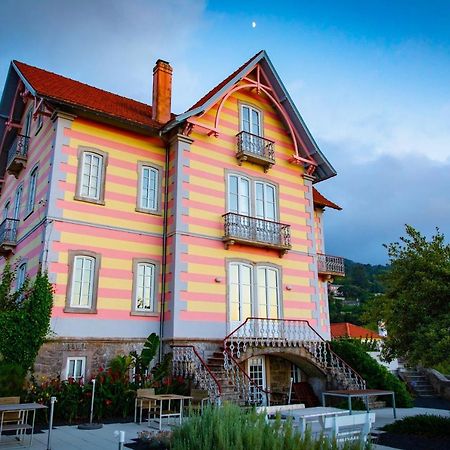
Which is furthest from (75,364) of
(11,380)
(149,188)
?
(149,188)

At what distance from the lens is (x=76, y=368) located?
43.7 ft

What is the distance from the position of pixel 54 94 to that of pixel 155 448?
11.2 metres

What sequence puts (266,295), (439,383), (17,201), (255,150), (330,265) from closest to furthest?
(266,295)
(255,150)
(17,201)
(439,383)
(330,265)

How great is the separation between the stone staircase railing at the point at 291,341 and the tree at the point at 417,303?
16.1 ft

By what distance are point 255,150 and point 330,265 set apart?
7882mm

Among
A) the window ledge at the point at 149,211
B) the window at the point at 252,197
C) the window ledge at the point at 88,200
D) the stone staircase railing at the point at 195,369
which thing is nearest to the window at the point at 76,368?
the stone staircase railing at the point at 195,369

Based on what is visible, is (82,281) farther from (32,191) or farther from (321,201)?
(321,201)

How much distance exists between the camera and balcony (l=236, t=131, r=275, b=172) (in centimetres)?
1773

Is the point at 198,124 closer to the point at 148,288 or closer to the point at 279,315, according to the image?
the point at 148,288

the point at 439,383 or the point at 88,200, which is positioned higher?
the point at 88,200

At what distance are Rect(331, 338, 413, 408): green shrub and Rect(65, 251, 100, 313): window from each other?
9.35 meters

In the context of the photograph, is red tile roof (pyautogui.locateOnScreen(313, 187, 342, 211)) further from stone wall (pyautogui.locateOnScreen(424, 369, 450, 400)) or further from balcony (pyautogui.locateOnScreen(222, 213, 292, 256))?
stone wall (pyautogui.locateOnScreen(424, 369, 450, 400))

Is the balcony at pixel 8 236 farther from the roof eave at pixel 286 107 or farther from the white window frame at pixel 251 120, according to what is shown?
the white window frame at pixel 251 120

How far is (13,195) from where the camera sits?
18969mm
